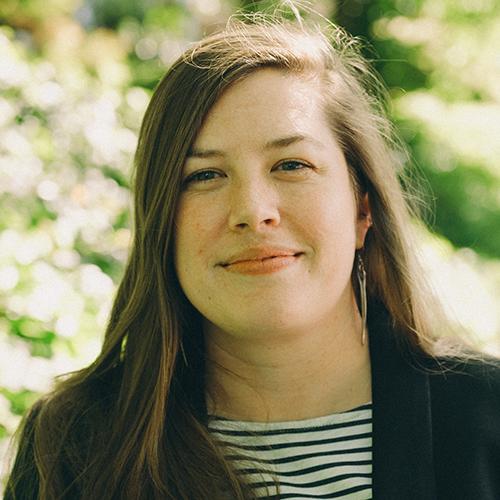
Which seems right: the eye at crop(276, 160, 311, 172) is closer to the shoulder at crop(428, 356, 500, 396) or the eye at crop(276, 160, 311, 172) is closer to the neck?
the neck

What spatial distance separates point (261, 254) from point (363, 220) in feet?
1.48

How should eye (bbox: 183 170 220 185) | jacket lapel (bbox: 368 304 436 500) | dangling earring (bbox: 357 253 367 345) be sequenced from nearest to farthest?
1. jacket lapel (bbox: 368 304 436 500)
2. eye (bbox: 183 170 220 185)
3. dangling earring (bbox: 357 253 367 345)

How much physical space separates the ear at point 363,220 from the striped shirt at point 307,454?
→ 1.48 ft

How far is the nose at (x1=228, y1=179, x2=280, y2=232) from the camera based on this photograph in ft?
6.37

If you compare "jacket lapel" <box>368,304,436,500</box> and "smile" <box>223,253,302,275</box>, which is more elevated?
"smile" <box>223,253,302,275</box>

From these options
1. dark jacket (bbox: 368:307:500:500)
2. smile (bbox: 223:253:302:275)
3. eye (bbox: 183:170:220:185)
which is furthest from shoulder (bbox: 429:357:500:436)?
eye (bbox: 183:170:220:185)

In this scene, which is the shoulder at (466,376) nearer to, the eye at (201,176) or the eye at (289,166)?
the eye at (289,166)

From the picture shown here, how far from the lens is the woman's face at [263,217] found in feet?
6.48

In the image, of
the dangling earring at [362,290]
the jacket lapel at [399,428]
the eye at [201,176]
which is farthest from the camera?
the dangling earring at [362,290]

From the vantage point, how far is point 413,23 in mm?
7176

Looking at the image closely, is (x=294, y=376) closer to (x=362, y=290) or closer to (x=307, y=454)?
(x=307, y=454)

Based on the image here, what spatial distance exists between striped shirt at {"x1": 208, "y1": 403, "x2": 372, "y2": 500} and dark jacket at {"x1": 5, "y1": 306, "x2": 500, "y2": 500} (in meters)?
0.06

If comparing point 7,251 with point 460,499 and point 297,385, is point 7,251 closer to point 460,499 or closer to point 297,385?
point 297,385

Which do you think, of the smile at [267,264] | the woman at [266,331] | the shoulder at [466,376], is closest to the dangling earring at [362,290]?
the woman at [266,331]
